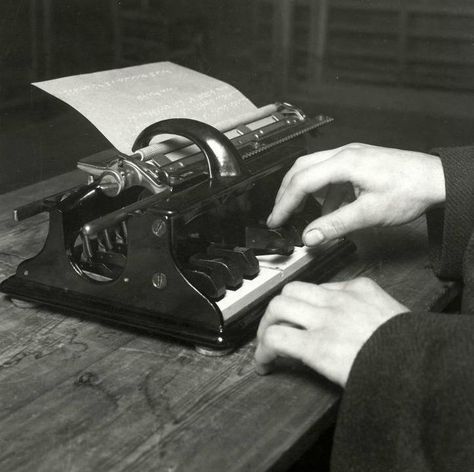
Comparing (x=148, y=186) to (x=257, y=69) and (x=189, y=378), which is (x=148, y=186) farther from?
(x=257, y=69)

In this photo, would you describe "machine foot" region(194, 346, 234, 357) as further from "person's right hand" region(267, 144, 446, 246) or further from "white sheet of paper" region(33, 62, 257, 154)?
"white sheet of paper" region(33, 62, 257, 154)

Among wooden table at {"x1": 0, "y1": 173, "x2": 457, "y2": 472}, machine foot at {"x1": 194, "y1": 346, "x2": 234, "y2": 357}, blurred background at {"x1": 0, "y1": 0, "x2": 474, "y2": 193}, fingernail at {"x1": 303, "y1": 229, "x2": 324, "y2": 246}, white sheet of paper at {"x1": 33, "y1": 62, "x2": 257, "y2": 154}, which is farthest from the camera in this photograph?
blurred background at {"x1": 0, "y1": 0, "x2": 474, "y2": 193}

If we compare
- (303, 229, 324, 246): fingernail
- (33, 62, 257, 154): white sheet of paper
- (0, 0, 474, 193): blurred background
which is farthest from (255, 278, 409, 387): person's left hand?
(0, 0, 474, 193): blurred background

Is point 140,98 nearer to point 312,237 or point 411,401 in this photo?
point 312,237

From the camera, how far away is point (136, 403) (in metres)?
0.98

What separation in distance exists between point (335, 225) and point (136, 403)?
17.8 inches

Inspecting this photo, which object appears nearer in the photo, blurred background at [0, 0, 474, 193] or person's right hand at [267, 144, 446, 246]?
person's right hand at [267, 144, 446, 246]

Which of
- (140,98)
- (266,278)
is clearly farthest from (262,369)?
(140,98)

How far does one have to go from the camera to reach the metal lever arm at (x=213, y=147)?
1.26m

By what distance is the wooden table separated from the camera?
2.88 ft

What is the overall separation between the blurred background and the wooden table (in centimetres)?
86

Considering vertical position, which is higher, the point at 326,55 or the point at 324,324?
the point at 326,55

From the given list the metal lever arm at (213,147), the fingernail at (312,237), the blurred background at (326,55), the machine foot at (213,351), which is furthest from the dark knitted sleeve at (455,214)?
the blurred background at (326,55)

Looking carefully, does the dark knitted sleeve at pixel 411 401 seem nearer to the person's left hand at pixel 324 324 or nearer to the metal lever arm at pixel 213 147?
the person's left hand at pixel 324 324
